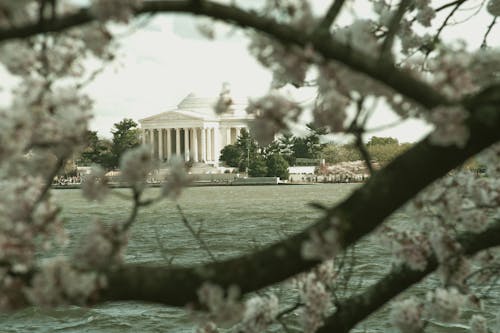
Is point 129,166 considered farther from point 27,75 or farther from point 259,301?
point 259,301

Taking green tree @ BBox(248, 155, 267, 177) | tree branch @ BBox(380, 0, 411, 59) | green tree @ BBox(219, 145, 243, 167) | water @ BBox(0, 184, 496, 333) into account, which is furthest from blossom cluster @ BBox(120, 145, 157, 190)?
green tree @ BBox(219, 145, 243, 167)

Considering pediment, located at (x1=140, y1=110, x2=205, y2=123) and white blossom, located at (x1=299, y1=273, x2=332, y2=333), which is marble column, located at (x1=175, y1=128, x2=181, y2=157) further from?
white blossom, located at (x1=299, y1=273, x2=332, y2=333)

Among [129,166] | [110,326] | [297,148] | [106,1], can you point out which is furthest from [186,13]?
[297,148]

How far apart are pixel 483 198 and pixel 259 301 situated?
994 mm

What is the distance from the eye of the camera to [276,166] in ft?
291

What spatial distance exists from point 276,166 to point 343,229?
86.8 meters

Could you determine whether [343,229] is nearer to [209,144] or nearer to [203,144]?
[203,144]

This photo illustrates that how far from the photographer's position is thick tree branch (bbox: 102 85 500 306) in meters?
1.82

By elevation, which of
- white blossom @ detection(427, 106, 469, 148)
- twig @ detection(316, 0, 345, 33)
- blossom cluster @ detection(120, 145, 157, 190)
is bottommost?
blossom cluster @ detection(120, 145, 157, 190)

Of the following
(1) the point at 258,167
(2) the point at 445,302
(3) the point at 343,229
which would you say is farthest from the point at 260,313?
(1) the point at 258,167

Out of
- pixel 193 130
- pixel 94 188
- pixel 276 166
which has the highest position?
pixel 193 130

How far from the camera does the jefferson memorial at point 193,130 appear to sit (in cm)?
10819

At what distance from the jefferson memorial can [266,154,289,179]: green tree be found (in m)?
18.7

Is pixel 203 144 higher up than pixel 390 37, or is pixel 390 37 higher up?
pixel 203 144
